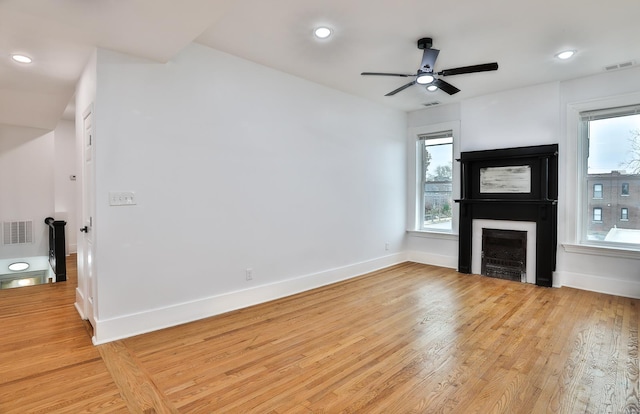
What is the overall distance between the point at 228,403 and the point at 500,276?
446 cm

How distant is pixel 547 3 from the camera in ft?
8.66

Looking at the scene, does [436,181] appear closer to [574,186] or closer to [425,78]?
[574,186]

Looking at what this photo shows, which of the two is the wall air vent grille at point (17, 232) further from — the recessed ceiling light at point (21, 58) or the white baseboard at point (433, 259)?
the white baseboard at point (433, 259)

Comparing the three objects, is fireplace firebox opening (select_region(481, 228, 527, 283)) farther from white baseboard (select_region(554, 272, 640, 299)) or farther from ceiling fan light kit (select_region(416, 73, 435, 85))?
ceiling fan light kit (select_region(416, 73, 435, 85))

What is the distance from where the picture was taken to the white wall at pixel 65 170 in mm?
6562

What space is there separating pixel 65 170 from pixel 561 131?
8758mm

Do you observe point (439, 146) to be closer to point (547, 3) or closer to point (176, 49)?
point (547, 3)

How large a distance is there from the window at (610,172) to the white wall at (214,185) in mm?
3121

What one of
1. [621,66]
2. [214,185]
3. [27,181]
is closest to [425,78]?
[214,185]

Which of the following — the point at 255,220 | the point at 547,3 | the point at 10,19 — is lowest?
the point at 255,220

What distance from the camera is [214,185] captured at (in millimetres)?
3447

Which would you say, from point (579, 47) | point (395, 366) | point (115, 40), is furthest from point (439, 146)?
point (115, 40)

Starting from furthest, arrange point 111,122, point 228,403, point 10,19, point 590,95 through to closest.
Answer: point 590,95, point 111,122, point 10,19, point 228,403

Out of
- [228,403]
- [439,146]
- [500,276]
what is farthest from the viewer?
[439,146]
